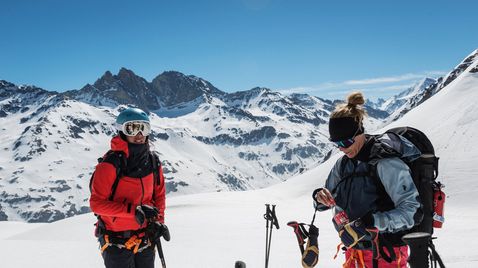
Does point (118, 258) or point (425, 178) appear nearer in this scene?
point (425, 178)

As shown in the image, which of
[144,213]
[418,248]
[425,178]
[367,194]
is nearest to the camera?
[418,248]

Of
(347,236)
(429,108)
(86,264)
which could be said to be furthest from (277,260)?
(429,108)

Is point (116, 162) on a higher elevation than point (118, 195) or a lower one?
higher

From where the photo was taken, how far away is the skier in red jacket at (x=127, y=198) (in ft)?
18.8

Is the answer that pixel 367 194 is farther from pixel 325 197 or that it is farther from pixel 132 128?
pixel 132 128

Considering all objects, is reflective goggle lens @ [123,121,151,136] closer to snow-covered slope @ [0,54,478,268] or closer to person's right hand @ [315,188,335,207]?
person's right hand @ [315,188,335,207]

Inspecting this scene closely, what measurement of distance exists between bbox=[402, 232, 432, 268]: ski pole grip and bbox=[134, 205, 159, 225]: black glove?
360 cm

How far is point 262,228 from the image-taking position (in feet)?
66.3

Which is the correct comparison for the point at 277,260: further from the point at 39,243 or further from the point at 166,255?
the point at 39,243

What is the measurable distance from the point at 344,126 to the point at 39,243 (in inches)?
621

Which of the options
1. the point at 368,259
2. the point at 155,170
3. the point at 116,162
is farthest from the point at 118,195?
the point at 368,259

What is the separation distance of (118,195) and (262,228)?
49.3 ft

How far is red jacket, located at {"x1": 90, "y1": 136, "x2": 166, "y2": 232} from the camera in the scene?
18.6 ft

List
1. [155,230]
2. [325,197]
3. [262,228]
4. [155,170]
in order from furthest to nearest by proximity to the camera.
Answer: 1. [262,228]
2. [155,170]
3. [155,230]
4. [325,197]
